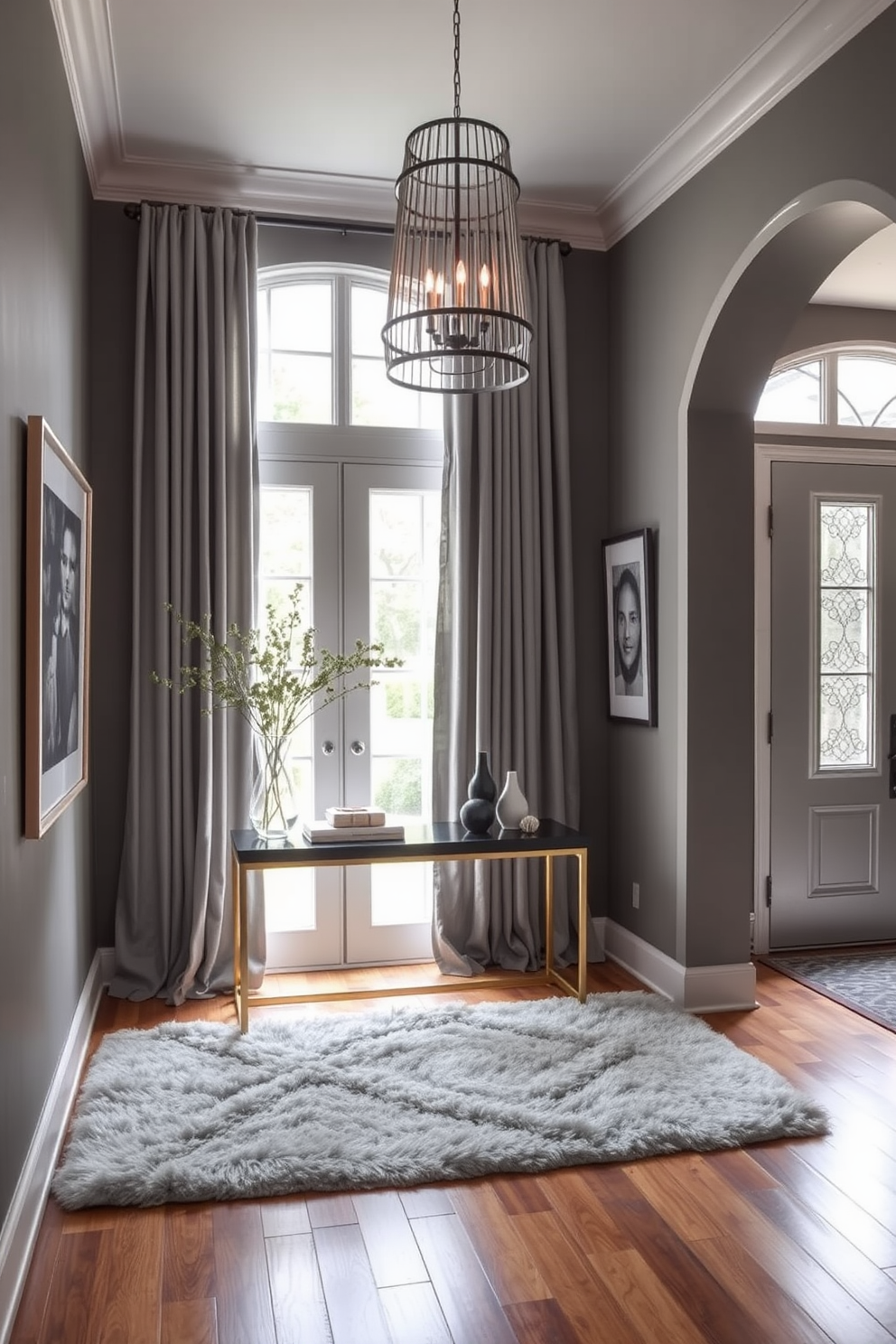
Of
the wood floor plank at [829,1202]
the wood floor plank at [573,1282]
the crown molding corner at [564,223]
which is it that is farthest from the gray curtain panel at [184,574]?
the wood floor plank at [829,1202]

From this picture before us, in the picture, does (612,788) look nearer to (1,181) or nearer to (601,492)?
(601,492)

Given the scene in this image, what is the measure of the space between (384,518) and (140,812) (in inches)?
61.8

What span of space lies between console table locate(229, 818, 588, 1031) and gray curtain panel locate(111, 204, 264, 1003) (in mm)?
199

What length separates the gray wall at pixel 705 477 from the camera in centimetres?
358

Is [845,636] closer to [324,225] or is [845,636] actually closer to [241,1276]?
[324,225]

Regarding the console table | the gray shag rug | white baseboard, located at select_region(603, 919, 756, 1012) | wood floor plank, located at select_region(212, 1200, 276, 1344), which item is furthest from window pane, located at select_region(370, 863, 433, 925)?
wood floor plank, located at select_region(212, 1200, 276, 1344)

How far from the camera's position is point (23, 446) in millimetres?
2510

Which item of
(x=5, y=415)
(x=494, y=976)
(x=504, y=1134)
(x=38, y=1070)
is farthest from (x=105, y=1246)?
(x=494, y=976)

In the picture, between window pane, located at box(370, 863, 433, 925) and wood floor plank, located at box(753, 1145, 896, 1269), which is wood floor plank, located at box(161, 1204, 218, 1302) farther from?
window pane, located at box(370, 863, 433, 925)

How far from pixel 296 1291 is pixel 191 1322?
0.23 m

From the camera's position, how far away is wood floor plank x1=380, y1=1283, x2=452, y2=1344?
2.14 m

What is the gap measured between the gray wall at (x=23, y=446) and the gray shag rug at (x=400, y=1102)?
0.95ft

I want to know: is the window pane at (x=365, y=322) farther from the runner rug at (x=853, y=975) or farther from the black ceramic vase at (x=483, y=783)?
the runner rug at (x=853, y=975)

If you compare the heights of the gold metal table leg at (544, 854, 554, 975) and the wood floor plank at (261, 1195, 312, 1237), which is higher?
the gold metal table leg at (544, 854, 554, 975)
